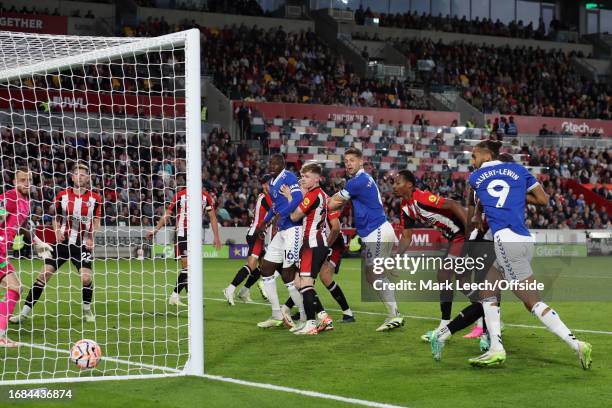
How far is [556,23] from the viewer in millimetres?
53469

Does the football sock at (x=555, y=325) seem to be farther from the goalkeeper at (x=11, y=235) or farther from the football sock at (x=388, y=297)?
the goalkeeper at (x=11, y=235)

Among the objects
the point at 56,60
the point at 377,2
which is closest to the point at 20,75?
the point at 56,60

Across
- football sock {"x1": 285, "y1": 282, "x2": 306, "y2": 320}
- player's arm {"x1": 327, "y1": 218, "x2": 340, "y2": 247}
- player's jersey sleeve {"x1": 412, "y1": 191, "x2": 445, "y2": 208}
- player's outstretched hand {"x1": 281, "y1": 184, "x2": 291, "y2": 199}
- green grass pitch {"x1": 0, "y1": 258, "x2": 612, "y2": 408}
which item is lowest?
green grass pitch {"x1": 0, "y1": 258, "x2": 612, "y2": 408}

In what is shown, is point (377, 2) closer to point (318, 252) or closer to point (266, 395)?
point (318, 252)

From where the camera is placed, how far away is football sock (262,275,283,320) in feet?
38.5

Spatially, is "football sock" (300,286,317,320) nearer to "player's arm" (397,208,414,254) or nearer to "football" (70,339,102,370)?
"player's arm" (397,208,414,254)

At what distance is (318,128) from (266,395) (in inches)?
1169

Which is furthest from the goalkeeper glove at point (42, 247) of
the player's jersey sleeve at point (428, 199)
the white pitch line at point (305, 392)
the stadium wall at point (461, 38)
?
the stadium wall at point (461, 38)

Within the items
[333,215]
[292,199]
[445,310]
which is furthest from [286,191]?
[445,310]

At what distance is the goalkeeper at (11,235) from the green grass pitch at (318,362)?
0.84 ft

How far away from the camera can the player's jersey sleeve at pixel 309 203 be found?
11.1 m

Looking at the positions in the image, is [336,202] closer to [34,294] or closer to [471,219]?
[471,219]

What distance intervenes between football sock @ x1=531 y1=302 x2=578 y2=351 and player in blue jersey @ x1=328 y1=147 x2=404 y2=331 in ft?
10.6

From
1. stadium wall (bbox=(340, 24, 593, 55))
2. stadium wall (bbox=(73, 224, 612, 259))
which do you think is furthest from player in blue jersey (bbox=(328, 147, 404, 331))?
stadium wall (bbox=(340, 24, 593, 55))
